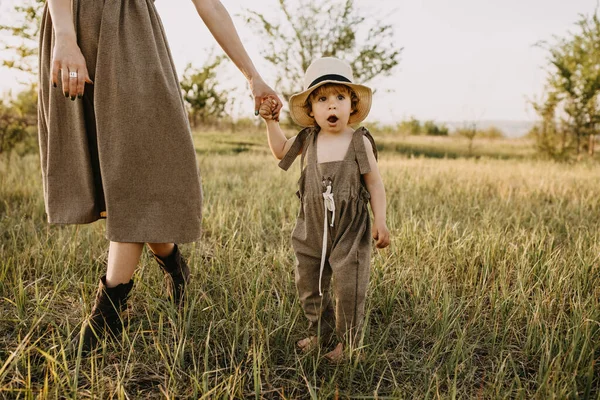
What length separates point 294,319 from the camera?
74.5 inches

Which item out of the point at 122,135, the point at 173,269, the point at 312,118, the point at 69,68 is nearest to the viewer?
the point at 69,68

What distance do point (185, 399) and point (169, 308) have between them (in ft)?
1.76

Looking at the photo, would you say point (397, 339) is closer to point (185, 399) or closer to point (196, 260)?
point (185, 399)

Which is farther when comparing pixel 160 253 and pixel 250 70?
pixel 160 253

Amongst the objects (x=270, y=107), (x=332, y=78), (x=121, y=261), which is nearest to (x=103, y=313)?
(x=121, y=261)

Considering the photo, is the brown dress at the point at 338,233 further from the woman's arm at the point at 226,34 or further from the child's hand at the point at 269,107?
the woman's arm at the point at 226,34

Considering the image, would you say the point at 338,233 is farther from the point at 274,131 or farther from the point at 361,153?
the point at 274,131

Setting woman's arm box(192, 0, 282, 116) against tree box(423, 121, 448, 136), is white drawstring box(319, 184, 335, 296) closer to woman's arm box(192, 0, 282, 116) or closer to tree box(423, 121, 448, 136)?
woman's arm box(192, 0, 282, 116)

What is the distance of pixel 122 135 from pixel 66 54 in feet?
0.99

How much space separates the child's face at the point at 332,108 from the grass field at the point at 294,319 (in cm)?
74

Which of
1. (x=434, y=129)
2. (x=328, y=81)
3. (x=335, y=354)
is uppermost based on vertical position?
(x=434, y=129)

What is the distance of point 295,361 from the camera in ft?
5.82

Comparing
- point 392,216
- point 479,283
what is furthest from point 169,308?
point 392,216

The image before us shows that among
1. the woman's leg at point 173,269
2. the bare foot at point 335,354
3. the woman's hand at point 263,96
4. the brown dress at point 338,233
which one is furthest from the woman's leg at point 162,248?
the bare foot at point 335,354
